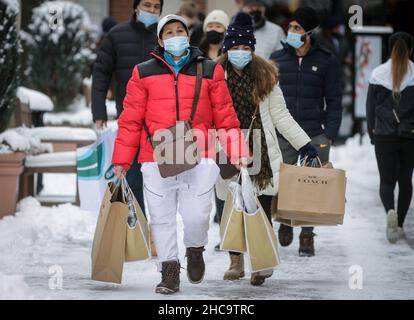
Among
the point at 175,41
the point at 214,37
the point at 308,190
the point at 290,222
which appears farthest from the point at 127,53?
the point at 308,190

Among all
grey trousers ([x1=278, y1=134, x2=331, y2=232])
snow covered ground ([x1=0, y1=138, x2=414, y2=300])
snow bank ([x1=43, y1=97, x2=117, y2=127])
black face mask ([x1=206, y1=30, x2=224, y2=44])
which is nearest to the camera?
snow covered ground ([x1=0, y1=138, x2=414, y2=300])

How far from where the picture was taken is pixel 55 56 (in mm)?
18672

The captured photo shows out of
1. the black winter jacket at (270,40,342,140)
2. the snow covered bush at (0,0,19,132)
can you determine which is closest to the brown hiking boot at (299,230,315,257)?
the black winter jacket at (270,40,342,140)

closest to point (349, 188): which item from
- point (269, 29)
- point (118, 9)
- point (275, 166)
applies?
point (269, 29)

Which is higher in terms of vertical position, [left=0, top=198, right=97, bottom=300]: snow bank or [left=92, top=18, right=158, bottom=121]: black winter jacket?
[left=92, top=18, right=158, bottom=121]: black winter jacket

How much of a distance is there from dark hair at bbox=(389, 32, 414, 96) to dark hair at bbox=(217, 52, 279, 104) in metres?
2.28

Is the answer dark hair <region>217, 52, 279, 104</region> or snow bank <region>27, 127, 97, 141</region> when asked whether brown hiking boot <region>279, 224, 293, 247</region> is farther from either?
snow bank <region>27, 127, 97, 141</region>

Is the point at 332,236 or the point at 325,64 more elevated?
the point at 325,64

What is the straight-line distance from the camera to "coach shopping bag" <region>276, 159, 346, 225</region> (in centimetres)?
768

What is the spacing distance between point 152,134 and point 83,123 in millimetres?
10197

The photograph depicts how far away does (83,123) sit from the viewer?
17234 millimetres

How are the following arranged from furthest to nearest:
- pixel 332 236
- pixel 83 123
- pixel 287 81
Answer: pixel 83 123 < pixel 332 236 < pixel 287 81

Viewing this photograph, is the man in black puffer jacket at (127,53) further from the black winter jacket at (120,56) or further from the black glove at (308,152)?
the black glove at (308,152)
